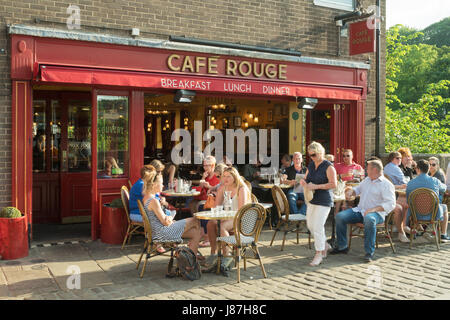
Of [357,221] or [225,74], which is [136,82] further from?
[357,221]

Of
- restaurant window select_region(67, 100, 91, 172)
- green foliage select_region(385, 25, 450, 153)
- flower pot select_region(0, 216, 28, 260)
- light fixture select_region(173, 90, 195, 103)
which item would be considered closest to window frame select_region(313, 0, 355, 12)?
light fixture select_region(173, 90, 195, 103)

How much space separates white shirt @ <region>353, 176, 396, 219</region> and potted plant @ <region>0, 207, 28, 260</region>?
521cm

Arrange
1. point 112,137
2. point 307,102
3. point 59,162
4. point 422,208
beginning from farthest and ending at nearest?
1. point 307,102
2. point 59,162
3. point 112,137
4. point 422,208

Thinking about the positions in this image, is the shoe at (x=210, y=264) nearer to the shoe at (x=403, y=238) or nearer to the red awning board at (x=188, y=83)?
the red awning board at (x=188, y=83)

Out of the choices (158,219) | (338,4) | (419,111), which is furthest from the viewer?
(419,111)

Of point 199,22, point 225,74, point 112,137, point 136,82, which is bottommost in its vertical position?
point 112,137

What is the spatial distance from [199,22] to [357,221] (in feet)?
16.0

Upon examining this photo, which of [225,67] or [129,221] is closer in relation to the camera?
[129,221]

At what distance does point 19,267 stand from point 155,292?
2.31 meters

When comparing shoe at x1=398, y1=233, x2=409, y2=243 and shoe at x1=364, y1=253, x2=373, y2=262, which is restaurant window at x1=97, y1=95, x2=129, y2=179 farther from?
shoe at x1=398, y1=233, x2=409, y2=243

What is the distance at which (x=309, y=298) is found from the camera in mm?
5328

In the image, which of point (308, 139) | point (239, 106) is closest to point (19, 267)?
point (308, 139)

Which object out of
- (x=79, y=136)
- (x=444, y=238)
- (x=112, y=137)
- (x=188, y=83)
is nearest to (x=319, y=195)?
(x=444, y=238)

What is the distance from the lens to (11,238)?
6980mm
